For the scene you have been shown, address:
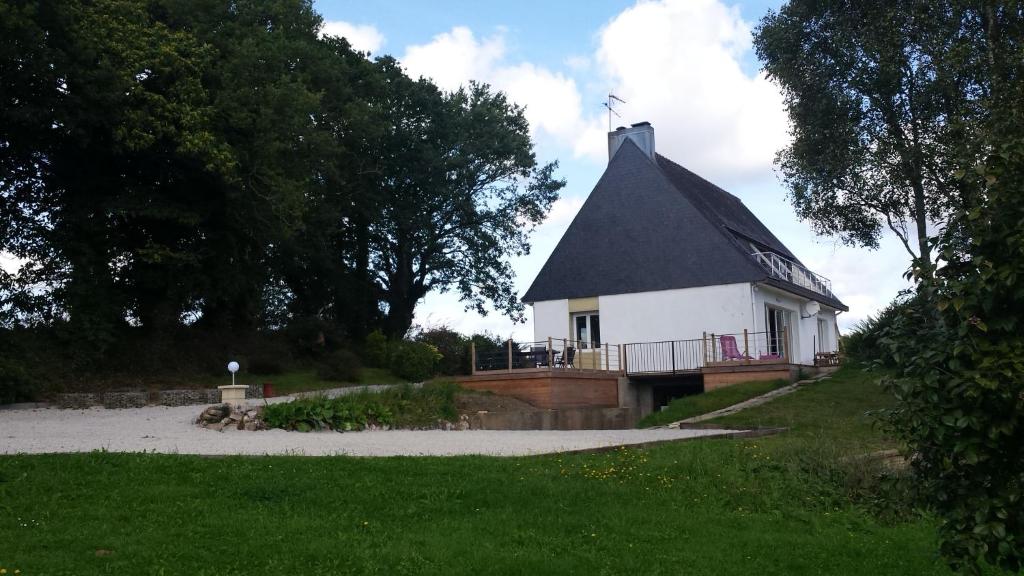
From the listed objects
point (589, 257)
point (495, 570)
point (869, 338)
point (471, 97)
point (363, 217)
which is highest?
point (471, 97)

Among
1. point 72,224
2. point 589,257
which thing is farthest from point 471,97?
point 72,224

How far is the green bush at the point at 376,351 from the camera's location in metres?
29.1

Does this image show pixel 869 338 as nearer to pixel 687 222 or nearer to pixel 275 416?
pixel 275 416

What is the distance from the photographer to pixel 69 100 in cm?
1891

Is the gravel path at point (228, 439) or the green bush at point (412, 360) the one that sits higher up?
the green bush at point (412, 360)

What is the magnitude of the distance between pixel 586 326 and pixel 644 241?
143 inches

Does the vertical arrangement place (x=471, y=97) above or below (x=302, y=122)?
above

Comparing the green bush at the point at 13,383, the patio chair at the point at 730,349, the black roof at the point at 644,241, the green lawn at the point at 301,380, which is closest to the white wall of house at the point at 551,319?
the black roof at the point at 644,241

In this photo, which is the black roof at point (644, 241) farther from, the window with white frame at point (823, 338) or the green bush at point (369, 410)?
the green bush at point (369, 410)

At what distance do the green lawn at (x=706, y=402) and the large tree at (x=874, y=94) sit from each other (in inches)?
230

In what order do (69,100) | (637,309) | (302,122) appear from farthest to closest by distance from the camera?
(637,309) → (302,122) → (69,100)

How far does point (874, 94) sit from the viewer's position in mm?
21984

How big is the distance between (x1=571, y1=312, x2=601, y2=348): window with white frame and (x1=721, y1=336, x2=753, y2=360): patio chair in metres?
5.56

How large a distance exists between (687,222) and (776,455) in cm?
1950
